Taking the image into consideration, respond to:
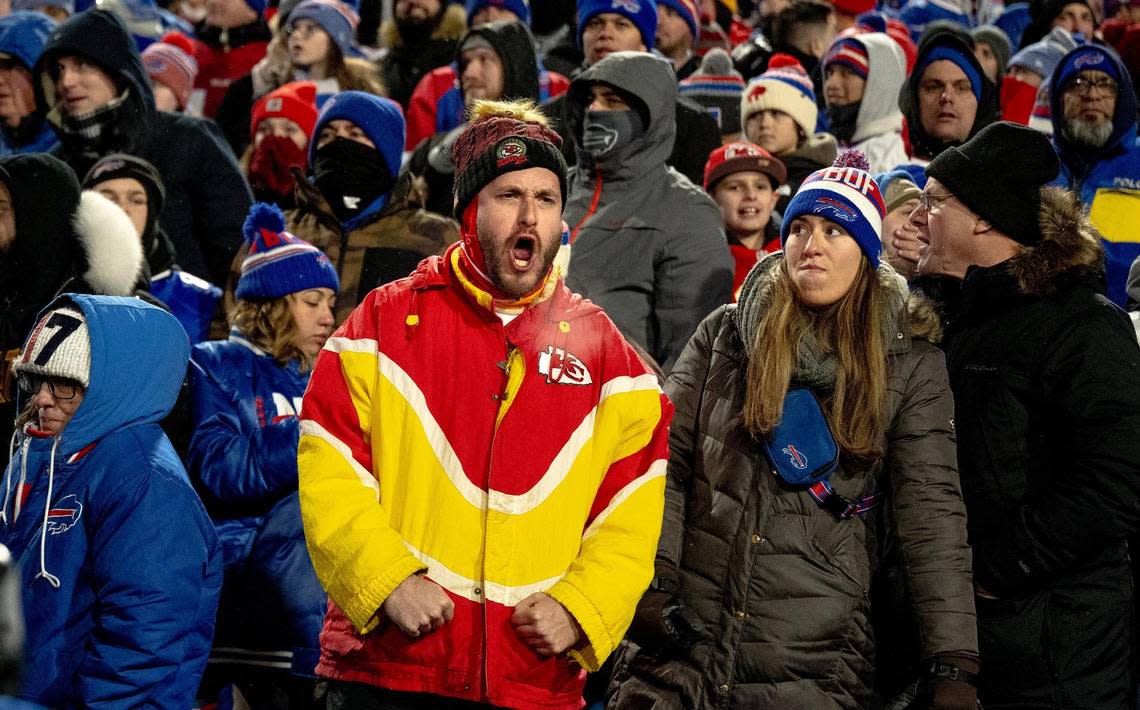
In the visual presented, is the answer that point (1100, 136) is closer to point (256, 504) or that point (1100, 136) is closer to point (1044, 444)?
point (1044, 444)

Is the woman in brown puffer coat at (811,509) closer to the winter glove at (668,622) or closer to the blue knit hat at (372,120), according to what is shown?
the winter glove at (668,622)

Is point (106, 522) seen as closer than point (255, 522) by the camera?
Yes

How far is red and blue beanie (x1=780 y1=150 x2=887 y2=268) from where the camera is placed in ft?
14.5

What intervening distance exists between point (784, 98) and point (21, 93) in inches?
171

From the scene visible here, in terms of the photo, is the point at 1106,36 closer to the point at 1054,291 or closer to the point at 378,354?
the point at 1054,291

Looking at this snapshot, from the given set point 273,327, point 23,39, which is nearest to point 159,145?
point 23,39

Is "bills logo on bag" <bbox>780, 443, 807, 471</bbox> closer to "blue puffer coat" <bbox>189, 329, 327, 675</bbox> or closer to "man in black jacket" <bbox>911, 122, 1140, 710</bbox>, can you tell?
"man in black jacket" <bbox>911, 122, 1140, 710</bbox>

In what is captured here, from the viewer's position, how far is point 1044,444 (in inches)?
180

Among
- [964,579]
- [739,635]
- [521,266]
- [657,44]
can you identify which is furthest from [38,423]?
[657,44]

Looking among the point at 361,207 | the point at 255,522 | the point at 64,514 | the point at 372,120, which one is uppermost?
the point at 372,120

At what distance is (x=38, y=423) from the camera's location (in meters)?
4.53

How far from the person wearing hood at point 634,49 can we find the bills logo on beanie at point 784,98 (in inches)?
13.4

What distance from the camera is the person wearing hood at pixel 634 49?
7.51 metres

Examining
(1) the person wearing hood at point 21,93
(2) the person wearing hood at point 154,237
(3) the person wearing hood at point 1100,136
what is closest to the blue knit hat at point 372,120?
(2) the person wearing hood at point 154,237
